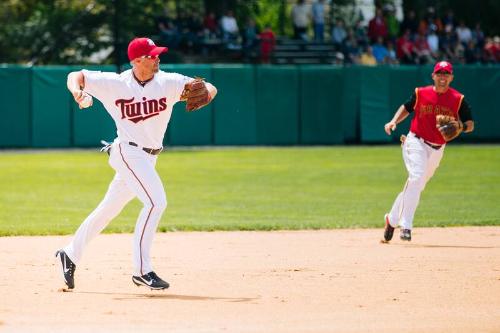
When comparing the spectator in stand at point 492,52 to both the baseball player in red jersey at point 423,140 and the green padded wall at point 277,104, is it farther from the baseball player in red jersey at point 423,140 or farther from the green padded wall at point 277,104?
the baseball player in red jersey at point 423,140

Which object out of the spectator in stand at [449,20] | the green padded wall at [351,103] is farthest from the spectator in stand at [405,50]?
the spectator in stand at [449,20]

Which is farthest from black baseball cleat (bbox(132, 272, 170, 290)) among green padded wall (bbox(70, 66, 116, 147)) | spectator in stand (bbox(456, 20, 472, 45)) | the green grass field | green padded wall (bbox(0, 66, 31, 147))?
spectator in stand (bbox(456, 20, 472, 45))

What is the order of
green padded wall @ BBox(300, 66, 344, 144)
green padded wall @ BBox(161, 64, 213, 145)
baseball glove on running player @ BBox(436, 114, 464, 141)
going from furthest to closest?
1. green padded wall @ BBox(300, 66, 344, 144)
2. green padded wall @ BBox(161, 64, 213, 145)
3. baseball glove on running player @ BBox(436, 114, 464, 141)

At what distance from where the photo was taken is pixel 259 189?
1967 cm

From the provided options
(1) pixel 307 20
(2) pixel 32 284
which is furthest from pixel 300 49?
(2) pixel 32 284

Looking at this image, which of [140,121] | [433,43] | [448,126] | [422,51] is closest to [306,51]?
[422,51]

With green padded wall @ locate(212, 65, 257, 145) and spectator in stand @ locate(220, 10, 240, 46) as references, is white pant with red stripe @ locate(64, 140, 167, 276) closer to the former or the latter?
green padded wall @ locate(212, 65, 257, 145)

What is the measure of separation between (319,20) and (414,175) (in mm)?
20310

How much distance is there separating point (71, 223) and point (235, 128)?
14753mm

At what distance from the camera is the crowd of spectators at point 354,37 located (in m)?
30.7

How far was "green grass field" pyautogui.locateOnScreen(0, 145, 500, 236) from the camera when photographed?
1526cm

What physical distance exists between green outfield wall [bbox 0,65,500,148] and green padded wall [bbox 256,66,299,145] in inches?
1.0

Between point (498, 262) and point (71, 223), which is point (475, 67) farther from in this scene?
point (498, 262)

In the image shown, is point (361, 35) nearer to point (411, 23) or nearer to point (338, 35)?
point (338, 35)
